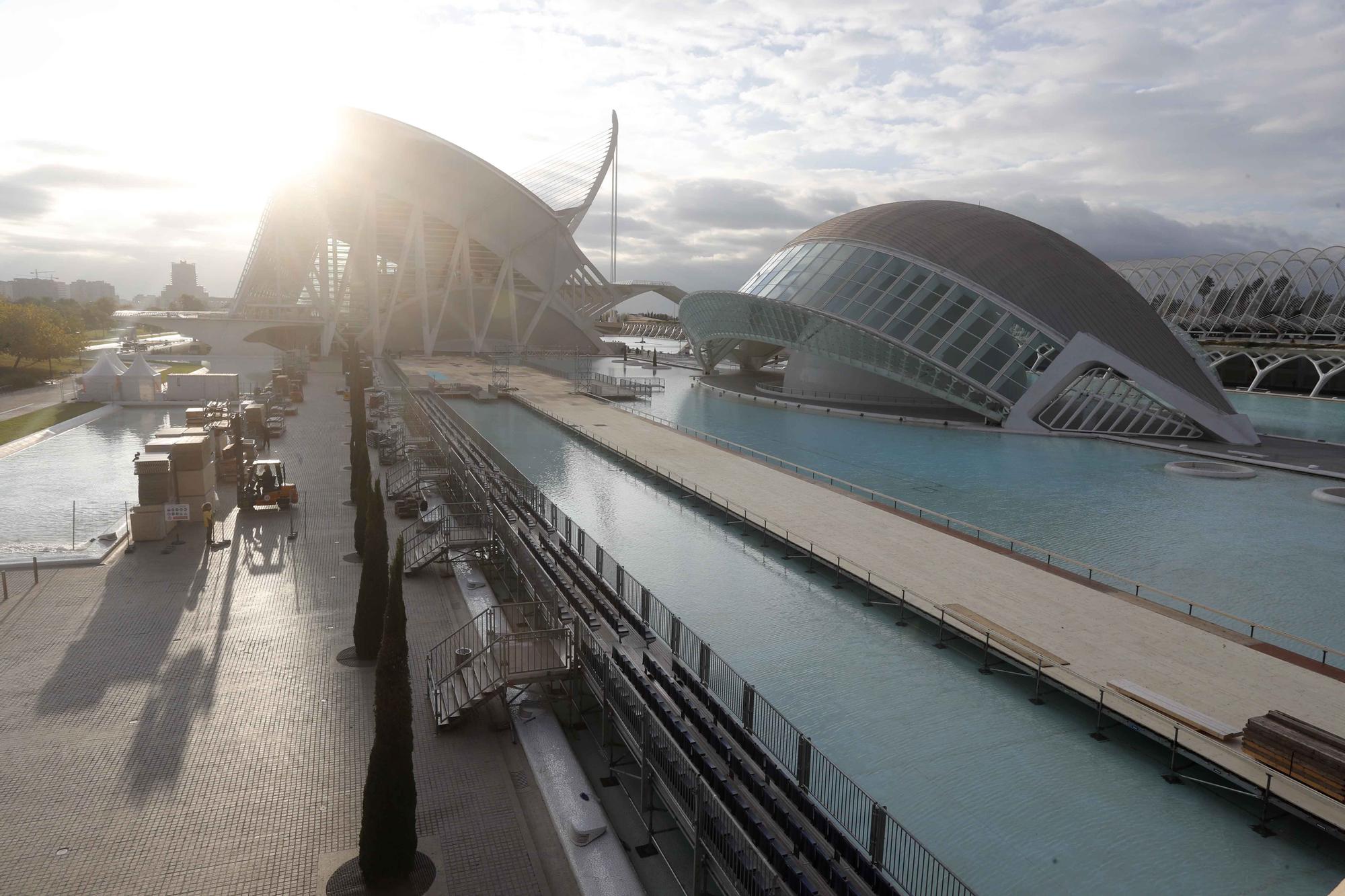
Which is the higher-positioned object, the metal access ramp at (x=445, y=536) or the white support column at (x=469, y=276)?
the white support column at (x=469, y=276)

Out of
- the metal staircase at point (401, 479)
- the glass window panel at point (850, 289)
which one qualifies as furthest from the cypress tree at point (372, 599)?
the glass window panel at point (850, 289)

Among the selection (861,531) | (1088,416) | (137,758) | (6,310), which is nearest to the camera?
(137,758)

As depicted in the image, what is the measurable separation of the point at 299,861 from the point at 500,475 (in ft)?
38.9

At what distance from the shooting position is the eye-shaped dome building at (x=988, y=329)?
112 ft

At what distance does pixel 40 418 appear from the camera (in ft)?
113

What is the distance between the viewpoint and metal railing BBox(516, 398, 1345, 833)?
8.34 m

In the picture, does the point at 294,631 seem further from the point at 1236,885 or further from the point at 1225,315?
the point at 1225,315

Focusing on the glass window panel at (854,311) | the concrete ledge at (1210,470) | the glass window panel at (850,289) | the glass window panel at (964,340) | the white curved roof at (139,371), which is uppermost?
the glass window panel at (850,289)

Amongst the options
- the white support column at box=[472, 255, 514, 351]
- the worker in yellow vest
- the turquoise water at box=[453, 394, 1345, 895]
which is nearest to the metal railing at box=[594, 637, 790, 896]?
the turquoise water at box=[453, 394, 1345, 895]

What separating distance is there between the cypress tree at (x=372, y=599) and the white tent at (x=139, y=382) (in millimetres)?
35755

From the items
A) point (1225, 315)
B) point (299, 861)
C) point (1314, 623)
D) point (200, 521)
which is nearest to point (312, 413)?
point (200, 521)

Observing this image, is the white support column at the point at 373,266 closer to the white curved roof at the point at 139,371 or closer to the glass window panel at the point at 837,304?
the white curved roof at the point at 139,371

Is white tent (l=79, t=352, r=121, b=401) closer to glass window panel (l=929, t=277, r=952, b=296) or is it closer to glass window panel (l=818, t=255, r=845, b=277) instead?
glass window panel (l=818, t=255, r=845, b=277)

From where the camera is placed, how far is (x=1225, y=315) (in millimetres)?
82062
